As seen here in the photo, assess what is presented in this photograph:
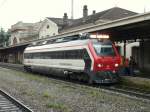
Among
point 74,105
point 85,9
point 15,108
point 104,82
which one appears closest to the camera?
point 15,108

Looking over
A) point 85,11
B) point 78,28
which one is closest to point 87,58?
point 78,28

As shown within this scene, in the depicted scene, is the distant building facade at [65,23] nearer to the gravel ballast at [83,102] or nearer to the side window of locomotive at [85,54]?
the side window of locomotive at [85,54]

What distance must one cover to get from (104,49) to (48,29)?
45.9m

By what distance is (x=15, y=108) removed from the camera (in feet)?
42.4

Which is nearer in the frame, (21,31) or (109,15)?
(109,15)

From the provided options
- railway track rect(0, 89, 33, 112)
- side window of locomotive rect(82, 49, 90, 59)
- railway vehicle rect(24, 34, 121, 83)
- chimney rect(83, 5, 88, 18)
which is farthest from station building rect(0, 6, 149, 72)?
railway track rect(0, 89, 33, 112)

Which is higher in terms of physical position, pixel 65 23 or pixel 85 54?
pixel 65 23

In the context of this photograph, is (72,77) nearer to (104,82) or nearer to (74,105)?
(104,82)

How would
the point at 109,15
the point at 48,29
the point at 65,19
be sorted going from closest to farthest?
the point at 109,15, the point at 65,19, the point at 48,29

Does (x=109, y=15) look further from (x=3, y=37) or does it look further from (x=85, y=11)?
(x=3, y=37)

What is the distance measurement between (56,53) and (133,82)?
26.6 feet

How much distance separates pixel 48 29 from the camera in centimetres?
6738

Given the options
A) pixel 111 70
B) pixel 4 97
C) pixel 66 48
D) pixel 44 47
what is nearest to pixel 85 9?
pixel 44 47

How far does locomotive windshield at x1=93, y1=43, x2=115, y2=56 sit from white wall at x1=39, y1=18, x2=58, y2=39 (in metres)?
41.3
